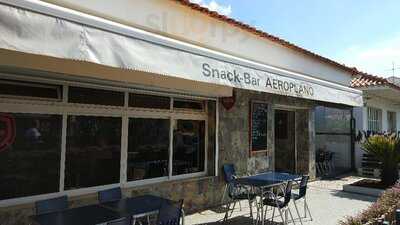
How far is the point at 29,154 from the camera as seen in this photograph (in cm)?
638

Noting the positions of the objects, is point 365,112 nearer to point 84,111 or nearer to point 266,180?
point 266,180

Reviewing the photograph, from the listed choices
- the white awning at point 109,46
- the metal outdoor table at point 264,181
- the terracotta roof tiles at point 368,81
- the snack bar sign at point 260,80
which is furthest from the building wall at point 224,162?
the terracotta roof tiles at point 368,81

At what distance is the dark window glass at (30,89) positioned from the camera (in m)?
5.94

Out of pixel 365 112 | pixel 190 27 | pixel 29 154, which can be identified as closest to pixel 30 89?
pixel 29 154

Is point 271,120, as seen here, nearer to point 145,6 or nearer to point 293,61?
point 293,61

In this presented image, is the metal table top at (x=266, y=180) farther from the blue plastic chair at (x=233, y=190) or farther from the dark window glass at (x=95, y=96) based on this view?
the dark window glass at (x=95, y=96)

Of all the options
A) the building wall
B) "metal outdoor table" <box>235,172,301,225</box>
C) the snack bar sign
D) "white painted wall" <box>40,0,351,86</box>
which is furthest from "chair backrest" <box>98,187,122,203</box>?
"white painted wall" <box>40,0,351,86</box>

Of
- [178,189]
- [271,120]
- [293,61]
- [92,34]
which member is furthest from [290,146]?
[92,34]

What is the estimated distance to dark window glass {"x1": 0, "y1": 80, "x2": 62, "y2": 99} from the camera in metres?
5.94

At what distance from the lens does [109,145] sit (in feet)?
25.2

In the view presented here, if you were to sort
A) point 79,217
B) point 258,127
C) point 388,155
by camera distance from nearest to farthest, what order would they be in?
point 79,217 < point 258,127 < point 388,155

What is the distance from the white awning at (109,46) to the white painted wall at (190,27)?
1586 mm

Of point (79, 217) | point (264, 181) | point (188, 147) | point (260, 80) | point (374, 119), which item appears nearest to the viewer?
point (79, 217)

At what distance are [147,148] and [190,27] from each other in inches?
112
